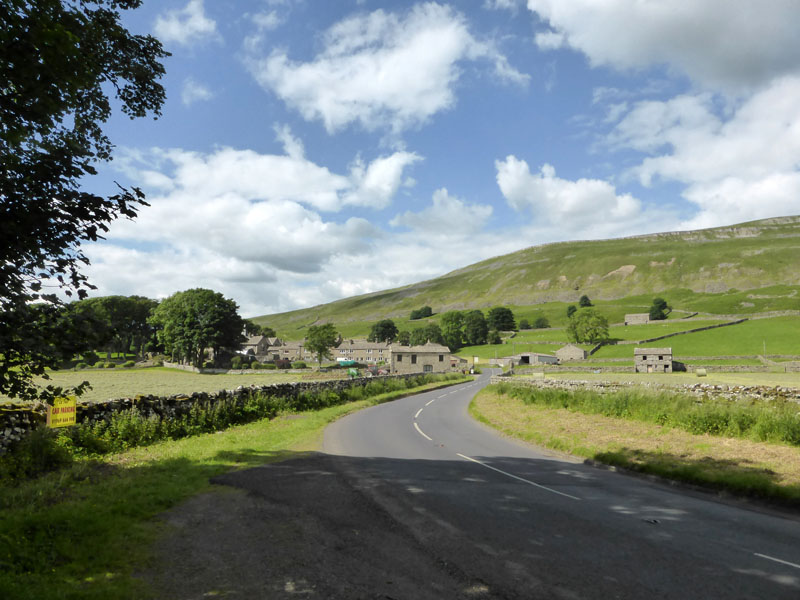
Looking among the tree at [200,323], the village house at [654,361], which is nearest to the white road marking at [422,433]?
the village house at [654,361]

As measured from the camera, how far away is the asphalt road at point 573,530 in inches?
230

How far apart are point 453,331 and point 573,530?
15374cm

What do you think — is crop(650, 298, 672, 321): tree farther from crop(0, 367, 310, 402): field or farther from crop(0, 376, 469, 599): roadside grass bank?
crop(0, 376, 469, 599): roadside grass bank

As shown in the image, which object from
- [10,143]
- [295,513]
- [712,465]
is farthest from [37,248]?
[712,465]

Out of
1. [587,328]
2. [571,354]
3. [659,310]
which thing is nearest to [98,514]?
[571,354]

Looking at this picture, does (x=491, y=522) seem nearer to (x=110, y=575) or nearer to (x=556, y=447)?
(x=110, y=575)

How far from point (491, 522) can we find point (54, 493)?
7.88 metres

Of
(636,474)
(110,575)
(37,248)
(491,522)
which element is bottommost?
(636,474)

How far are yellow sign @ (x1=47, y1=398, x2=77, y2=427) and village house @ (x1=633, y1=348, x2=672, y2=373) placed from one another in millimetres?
78574

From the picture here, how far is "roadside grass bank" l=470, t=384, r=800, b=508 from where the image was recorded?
1123 centimetres

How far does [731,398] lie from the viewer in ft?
64.8

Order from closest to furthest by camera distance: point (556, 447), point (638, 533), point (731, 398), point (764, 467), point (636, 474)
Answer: point (638, 533), point (764, 467), point (636, 474), point (556, 447), point (731, 398)

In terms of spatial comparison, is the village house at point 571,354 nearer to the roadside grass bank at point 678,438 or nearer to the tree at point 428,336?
the tree at point 428,336

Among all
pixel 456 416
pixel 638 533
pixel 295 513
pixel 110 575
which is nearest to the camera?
pixel 110 575
